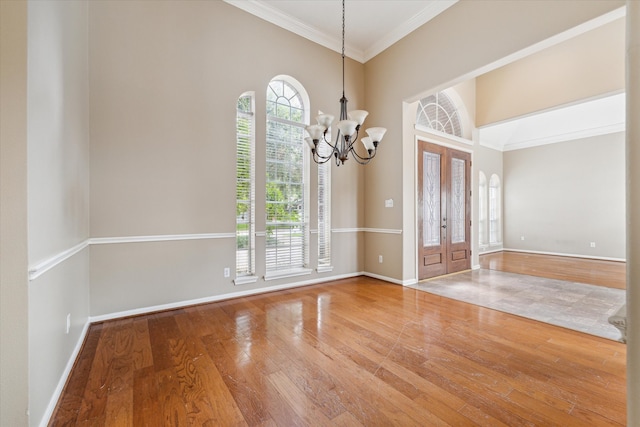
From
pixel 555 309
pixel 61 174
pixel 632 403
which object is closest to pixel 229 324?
pixel 61 174

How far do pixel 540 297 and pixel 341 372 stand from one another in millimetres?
3295

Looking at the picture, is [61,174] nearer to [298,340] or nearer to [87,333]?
[87,333]

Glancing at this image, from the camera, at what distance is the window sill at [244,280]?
3.55 metres

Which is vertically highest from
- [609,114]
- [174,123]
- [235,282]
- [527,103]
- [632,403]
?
[609,114]

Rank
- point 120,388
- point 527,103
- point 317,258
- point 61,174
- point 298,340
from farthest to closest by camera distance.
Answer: point 527,103
point 317,258
point 298,340
point 61,174
point 120,388

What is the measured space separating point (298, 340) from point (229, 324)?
79 centimetres

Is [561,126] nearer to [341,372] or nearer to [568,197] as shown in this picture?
[568,197]

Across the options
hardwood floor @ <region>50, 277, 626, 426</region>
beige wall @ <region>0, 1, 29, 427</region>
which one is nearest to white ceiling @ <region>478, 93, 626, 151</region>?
hardwood floor @ <region>50, 277, 626, 426</region>

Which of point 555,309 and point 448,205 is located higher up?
point 448,205

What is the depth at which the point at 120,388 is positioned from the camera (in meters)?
1.75

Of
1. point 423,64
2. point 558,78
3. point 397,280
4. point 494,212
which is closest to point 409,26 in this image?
point 423,64

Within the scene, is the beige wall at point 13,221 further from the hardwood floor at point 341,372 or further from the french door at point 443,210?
the french door at point 443,210

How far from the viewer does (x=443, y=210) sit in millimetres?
4891

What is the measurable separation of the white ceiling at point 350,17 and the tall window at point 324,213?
175 cm
